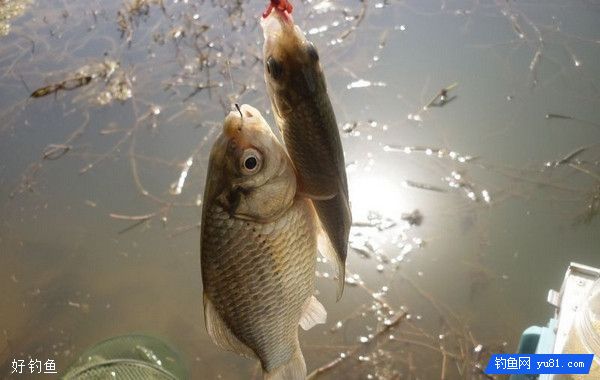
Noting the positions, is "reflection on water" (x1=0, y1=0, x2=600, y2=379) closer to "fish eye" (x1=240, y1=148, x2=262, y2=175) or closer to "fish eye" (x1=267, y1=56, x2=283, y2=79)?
"fish eye" (x1=240, y1=148, x2=262, y2=175)

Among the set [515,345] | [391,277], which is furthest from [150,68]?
[515,345]

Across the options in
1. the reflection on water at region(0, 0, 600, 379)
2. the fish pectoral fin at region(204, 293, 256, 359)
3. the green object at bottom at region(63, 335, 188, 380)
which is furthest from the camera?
the reflection on water at region(0, 0, 600, 379)

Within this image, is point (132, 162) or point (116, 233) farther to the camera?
point (132, 162)

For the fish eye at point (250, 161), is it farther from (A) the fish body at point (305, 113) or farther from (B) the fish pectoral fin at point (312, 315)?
(B) the fish pectoral fin at point (312, 315)

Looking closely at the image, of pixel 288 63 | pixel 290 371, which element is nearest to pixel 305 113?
pixel 288 63

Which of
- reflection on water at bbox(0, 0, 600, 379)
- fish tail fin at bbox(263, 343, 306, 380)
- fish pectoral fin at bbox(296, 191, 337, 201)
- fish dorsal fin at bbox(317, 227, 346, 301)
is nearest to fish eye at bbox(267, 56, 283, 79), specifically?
fish pectoral fin at bbox(296, 191, 337, 201)

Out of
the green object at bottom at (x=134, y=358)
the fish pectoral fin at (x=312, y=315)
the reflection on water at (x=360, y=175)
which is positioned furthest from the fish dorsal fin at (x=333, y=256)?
the reflection on water at (x=360, y=175)

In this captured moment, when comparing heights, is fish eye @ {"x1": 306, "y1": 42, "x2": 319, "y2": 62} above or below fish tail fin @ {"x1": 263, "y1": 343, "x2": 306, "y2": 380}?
above

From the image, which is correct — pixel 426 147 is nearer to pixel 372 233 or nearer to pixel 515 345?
pixel 372 233
